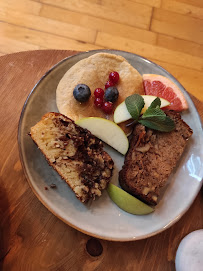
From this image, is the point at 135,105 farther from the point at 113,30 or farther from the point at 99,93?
the point at 113,30

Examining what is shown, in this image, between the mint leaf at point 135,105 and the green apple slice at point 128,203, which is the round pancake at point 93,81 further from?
the green apple slice at point 128,203

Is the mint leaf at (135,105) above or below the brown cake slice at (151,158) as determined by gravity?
above

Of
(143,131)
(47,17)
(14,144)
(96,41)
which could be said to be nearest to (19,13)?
(47,17)

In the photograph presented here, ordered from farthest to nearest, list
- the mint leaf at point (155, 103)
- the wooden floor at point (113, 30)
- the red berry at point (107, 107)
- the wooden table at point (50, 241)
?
the wooden floor at point (113, 30)
the red berry at point (107, 107)
the mint leaf at point (155, 103)
the wooden table at point (50, 241)

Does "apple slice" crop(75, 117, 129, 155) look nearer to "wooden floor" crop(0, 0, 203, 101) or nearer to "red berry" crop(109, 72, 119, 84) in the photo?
"red berry" crop(109, 72, 119, 84)

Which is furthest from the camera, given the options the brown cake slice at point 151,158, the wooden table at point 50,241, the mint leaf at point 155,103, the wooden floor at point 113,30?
the wooden floor at point 113,30

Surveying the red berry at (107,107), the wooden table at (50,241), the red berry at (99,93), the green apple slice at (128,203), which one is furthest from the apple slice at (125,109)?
the wooden table at (50,241)

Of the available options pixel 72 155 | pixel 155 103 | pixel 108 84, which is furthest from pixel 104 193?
pixel 108 84
